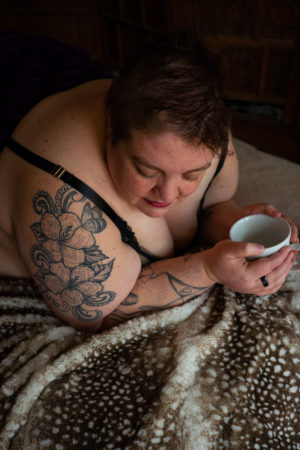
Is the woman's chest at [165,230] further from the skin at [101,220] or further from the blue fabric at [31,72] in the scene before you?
the blue fabric at [31,72]

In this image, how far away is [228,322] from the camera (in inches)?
33.1

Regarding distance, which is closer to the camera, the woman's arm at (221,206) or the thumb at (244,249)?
the thumb at (244,249)

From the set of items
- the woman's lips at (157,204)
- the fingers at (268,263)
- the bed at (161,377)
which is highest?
the woman's lips at (157,204)

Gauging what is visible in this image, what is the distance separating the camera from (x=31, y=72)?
3.39ft

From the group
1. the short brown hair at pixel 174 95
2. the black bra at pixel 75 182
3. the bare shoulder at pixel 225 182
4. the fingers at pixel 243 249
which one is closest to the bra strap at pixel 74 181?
the black bra at pixel 75 182

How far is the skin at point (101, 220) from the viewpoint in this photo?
2.42 feet

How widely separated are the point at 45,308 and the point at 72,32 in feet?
12.5

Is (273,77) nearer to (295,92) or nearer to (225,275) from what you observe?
(295,92)

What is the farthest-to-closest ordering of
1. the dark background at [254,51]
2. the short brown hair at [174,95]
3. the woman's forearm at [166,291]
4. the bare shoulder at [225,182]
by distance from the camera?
the dark background at [254,51]
the bare shoulder at [225,182]
the woman's forearm at [166,291]
the short brown hair at [174,95]

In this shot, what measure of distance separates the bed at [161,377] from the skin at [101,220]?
0.20 feet

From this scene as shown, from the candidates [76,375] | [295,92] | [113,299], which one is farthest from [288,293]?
[295,92]

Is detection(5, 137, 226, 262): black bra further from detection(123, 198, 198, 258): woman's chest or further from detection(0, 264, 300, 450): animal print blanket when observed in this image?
detection(0, 264, 300, 450): animal print blanket

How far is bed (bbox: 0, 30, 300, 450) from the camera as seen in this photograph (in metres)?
0.68

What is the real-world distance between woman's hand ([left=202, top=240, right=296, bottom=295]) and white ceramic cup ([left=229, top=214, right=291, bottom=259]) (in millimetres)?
50
